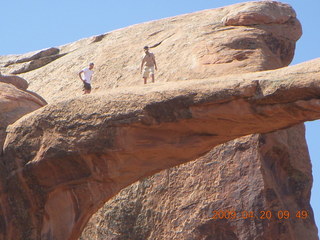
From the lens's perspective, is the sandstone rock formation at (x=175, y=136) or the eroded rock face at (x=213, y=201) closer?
the sandstone rock formation at (x=175, y=136)

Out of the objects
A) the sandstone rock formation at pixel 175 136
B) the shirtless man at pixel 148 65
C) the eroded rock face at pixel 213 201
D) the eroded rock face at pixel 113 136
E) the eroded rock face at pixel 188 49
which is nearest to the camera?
the eroded rock face at pixel 113 136

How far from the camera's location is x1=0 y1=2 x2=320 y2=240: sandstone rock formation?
14.0 meters

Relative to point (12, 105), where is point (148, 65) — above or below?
above

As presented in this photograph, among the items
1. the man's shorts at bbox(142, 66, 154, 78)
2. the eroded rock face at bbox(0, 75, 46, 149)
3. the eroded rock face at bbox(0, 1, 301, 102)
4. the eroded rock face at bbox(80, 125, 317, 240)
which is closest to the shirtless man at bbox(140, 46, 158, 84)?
the man's shorts at bbox(142, 66, 154, 78)

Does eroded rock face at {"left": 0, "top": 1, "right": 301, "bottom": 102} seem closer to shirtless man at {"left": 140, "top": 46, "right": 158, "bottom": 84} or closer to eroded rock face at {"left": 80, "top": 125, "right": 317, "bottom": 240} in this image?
shirtless man at {"left": 140, "top": 46, "right": 158, "bottom": 84}

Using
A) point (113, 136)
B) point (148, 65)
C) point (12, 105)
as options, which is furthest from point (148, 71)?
point (113, 136)

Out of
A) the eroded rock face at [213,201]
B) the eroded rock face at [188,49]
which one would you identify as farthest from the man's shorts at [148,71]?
the eroded rock face at [213,201]

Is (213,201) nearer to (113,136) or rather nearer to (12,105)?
(113,136)

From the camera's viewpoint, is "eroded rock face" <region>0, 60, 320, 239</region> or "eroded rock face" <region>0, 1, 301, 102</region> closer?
"eroded rock face" <region>0, 60, 320, 239</region>

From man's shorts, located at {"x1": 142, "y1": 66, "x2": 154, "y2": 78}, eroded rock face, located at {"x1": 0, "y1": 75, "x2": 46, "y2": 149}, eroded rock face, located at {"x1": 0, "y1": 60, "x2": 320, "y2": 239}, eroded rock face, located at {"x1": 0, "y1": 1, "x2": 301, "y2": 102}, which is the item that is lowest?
eroded rock face, located at {"x1": 0, "y1": 60, "x2": 320, "y2": 239}

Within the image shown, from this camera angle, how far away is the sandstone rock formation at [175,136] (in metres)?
14.0

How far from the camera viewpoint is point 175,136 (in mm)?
14484

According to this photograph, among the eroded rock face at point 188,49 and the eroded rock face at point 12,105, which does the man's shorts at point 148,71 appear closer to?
the eroded rock face at point 188,49

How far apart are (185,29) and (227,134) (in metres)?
9.20
